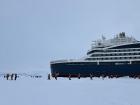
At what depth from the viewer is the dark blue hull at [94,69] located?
8431cm

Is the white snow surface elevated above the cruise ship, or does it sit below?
below

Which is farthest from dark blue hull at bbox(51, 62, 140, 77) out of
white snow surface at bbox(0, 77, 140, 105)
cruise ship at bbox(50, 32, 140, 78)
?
white snow surface at bbox(0, 77, 140, 105)

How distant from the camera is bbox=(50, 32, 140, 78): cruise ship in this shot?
277 feet

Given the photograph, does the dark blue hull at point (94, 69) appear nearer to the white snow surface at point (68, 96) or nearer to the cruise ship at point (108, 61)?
the cruise ship at point (108, 61)

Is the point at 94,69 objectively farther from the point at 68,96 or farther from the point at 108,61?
the point at 68,96

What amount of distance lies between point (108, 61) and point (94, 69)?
4.22 metres

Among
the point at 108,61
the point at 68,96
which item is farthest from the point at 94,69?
the point at 68,96

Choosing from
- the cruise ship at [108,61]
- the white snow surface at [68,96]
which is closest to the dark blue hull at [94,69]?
the cruise ship at [108,61]

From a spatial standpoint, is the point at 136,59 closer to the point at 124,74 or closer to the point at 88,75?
the point at 124,74

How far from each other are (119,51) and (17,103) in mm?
71628

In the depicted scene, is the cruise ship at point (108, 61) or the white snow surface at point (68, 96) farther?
the cruise ship at point (108, 61)

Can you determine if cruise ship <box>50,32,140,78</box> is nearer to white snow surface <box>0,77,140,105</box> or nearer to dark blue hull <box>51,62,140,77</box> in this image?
dark blue hull <box>51,62,140,77</box>

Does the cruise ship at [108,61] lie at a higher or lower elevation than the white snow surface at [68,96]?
higher

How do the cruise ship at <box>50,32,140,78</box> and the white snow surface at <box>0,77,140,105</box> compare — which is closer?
the white snow surface at <box>0,77,140,105</box>
